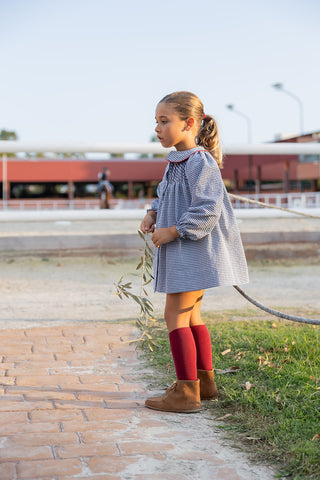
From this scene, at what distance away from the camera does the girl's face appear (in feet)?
7.90

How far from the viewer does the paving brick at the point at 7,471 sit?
5.64ft

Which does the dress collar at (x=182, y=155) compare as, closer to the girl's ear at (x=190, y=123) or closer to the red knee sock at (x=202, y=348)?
the girl's ear at (x=190, y=123)

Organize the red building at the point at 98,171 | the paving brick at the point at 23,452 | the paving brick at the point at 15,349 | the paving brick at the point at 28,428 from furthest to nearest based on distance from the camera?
the red building at the point at 98,171 → the paving brick at the point at 15,349 → the paving brick at the point at 28,428 → the paving brick at the point at 23,452

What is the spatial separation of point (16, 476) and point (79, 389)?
902 mm

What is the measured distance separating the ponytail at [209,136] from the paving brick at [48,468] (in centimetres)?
137

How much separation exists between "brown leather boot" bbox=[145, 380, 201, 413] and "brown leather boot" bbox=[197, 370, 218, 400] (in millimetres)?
125

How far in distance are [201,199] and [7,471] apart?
1170 millimetres

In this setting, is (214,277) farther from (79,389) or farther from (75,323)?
(75,323)

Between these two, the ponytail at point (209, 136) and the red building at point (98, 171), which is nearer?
the ponytail at point (209, 136)

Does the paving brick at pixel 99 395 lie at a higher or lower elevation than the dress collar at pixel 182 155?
lower

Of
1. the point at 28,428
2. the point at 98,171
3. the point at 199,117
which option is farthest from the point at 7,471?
the point at 98,171

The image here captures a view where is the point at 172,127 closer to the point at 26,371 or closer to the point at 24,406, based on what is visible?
the point at 24,406

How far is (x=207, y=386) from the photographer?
251 cm

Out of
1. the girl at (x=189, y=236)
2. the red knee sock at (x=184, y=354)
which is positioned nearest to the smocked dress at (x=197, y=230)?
the girl at (x=189, y=236)
